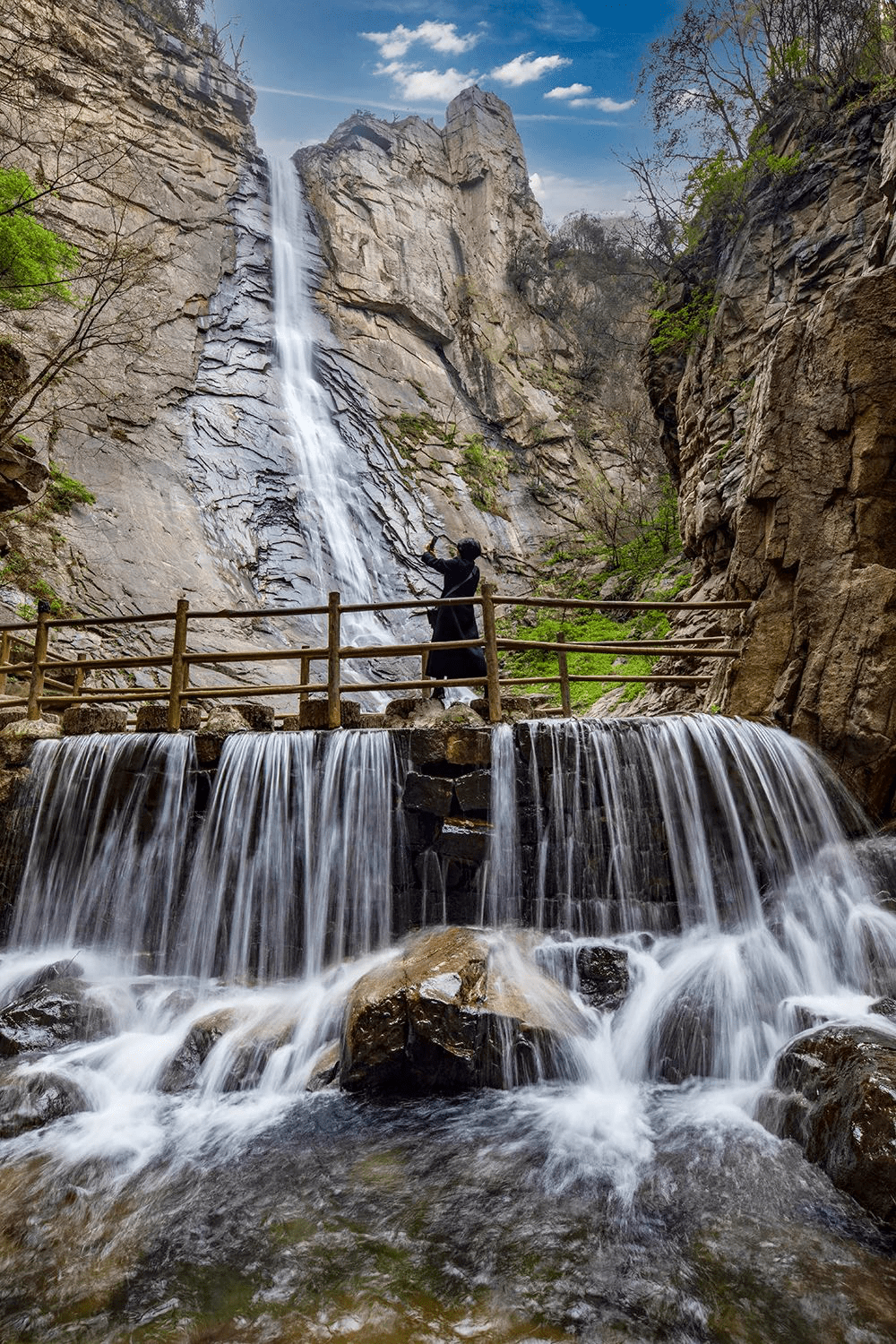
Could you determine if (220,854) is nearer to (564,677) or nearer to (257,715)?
(257,715)

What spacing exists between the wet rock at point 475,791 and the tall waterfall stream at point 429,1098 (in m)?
0.10

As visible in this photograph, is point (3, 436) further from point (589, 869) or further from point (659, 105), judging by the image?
point (659, 105)

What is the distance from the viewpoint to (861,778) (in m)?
6.67

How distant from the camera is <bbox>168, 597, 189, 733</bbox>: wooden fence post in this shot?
8078 millimetres

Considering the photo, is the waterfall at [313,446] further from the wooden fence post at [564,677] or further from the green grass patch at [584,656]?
the wooden fence post at [564,677]

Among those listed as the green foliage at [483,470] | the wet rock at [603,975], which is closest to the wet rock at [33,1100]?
the wet rock at [603,975]

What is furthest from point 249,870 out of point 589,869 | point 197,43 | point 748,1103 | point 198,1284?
point 197,43

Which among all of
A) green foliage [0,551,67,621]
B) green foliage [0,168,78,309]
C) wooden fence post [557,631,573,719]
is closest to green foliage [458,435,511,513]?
green foliage [0,551,67,621]

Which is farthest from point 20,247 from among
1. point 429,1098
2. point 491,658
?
point 429,1098

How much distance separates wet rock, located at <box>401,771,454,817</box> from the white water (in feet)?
0.78

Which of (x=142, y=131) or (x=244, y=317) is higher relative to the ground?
(x=142, y=131)

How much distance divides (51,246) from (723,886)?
11.6m

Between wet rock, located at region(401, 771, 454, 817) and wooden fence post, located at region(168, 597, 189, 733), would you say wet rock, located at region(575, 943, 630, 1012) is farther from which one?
wooden fence post, located at region(168, 597, 189, 733)

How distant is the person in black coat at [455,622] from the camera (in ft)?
28.0
